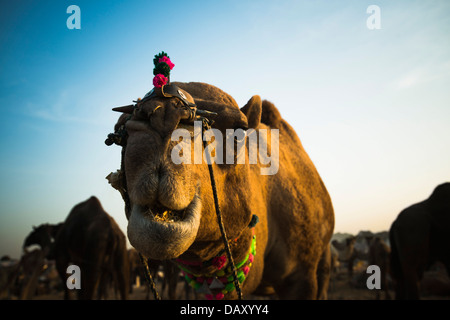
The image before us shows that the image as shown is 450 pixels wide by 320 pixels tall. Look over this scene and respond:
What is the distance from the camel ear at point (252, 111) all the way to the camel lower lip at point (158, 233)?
121 centimetres

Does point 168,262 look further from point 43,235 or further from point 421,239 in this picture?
point 43,235

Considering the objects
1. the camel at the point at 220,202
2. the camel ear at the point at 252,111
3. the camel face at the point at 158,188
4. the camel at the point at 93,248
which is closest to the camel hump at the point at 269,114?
the camel at the point at 220,202

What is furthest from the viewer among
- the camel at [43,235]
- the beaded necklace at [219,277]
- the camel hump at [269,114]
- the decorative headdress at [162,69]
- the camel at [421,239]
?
the camel at [43,235]

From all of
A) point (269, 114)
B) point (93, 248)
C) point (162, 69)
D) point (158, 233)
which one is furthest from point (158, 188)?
point (93, 248)

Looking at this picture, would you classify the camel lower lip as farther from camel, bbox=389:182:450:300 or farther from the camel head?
camel, bbox=389:182:450:300

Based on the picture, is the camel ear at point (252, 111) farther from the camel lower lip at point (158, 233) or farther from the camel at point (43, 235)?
the camel at point (43, 235)

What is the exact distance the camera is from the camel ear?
8.48 feet

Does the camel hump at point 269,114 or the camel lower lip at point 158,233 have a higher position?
the camel hump at point 269,114

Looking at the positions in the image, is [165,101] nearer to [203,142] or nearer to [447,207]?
[203,142]

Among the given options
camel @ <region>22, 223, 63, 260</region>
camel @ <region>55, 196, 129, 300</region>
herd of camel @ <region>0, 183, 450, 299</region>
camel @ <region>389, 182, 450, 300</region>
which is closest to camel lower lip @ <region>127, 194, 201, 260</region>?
herd of camel @ <region>0, 183, 450, 299</region>

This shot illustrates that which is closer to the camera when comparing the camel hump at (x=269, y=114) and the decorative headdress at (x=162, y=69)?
the decorative headdress at (x=162, y=69)

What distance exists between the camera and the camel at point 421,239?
819cm

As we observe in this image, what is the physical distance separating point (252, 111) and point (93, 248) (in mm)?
8047
